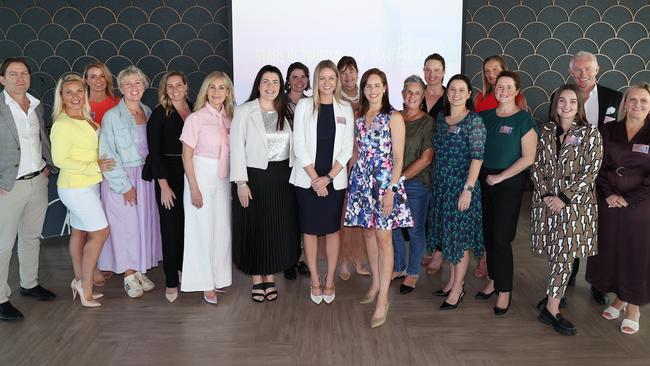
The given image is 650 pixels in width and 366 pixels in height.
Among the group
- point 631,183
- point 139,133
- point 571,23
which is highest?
point 571,23

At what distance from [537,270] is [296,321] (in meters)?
2.27

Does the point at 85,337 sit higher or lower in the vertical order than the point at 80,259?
lower

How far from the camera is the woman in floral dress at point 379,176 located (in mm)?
3340

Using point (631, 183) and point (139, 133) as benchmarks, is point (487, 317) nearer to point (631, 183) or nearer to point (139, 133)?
point (631, 183)

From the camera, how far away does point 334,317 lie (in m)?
3.54

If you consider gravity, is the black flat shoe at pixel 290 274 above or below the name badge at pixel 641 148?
below

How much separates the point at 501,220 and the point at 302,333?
1505 millimetres

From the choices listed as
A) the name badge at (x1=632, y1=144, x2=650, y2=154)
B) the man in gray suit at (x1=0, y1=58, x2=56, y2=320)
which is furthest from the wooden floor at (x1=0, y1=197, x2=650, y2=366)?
the name badge at (x1=632, y1=144, x2=650, y2=154)

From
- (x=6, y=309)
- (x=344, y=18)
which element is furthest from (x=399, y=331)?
(x=344, y=18)

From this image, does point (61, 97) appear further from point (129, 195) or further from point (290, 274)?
point (290, 274)

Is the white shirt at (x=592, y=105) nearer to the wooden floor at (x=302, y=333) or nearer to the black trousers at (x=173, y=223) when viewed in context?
the wooden floor at (x=302, y=333)

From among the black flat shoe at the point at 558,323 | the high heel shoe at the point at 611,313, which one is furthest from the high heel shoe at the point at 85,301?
the high heel shoe at the point at 611,313

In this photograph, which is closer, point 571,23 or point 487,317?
point 487,317

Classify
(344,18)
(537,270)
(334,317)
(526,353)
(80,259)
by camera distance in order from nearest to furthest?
(526,353), (334,317), (80,259), (537,270), (344,18)
